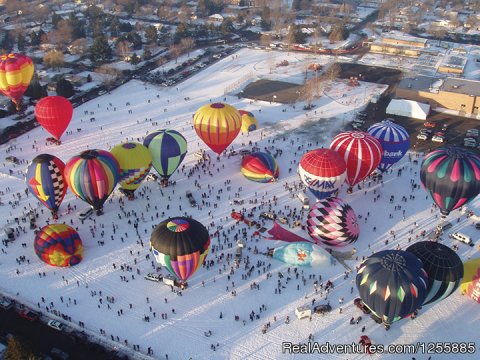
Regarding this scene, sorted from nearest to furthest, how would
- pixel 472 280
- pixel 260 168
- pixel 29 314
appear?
pixel 29 314, pixel 472 280, pixel 260 168

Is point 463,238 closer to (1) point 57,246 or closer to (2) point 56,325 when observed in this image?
(2) point 56,325

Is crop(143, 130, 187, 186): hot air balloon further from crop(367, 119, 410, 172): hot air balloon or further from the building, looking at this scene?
the building

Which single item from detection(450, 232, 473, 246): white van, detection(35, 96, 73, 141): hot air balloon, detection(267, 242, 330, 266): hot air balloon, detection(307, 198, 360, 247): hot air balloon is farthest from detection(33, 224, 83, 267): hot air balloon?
detection(450, 232, 473, 246): white van

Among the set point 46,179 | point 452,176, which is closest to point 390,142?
point 452,176

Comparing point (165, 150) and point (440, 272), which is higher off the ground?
point (165, 150)

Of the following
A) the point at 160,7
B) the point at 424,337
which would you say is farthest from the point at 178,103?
the point at 160,7

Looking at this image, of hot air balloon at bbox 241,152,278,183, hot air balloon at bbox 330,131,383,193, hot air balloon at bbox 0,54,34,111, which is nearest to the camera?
hot air balloon at bbox 330,131,383,193

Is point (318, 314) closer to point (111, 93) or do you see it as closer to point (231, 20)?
point (111, 93)
